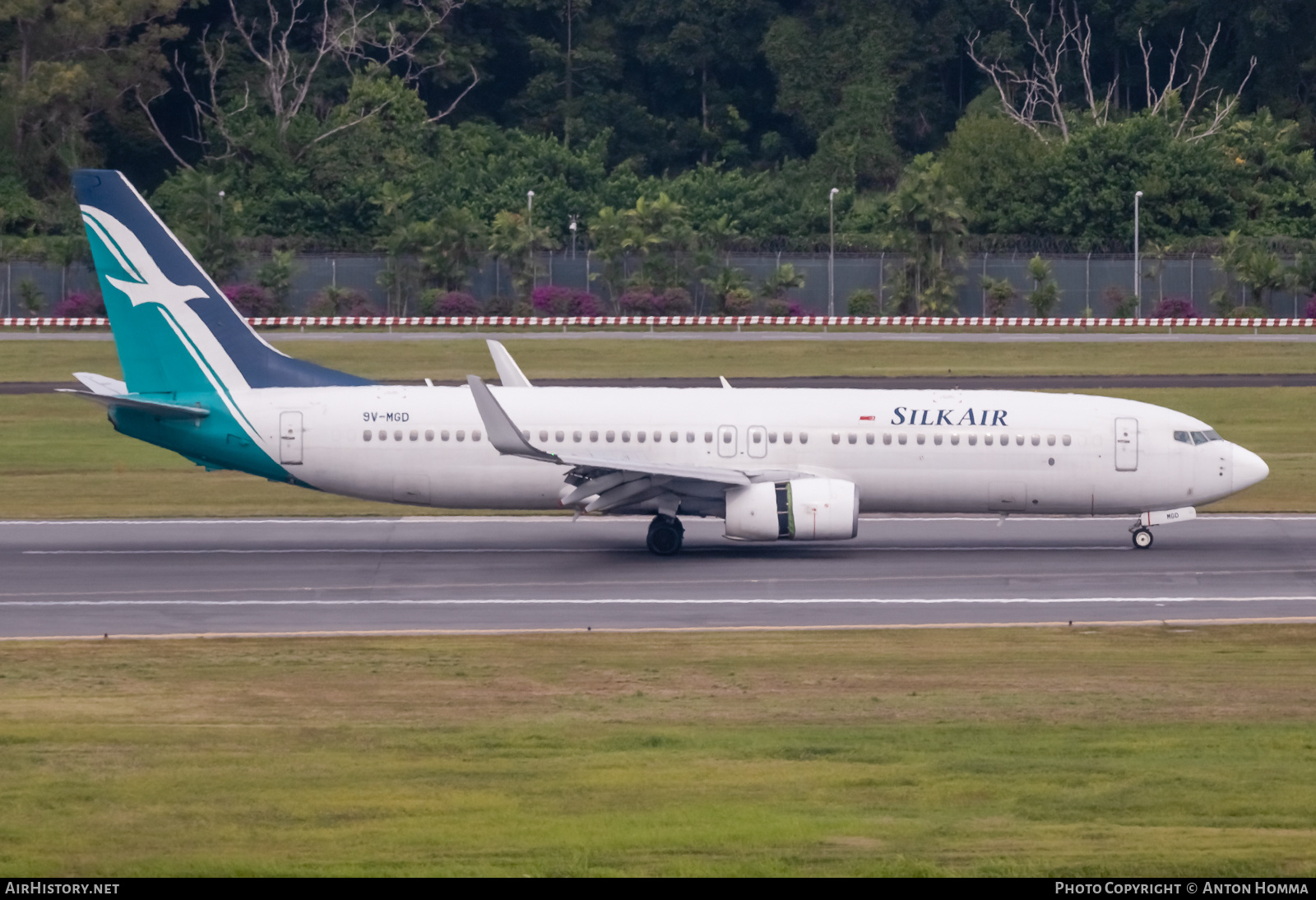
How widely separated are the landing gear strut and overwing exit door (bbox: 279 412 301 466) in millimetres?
6891

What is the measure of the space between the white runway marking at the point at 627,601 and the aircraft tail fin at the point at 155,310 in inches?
261

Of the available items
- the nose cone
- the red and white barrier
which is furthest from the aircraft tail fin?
the red and white barrier

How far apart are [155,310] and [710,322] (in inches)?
1941

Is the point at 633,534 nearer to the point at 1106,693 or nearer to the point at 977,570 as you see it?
the point at 977,570

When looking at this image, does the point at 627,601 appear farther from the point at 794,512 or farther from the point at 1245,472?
the point at 1245,472

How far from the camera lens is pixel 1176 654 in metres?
23.6

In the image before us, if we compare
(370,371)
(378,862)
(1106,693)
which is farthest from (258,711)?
(370,371)

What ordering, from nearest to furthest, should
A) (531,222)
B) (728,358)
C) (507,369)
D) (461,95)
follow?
1. (507,369)
2. (728,358)
3. (531,222)
4. (461,95)

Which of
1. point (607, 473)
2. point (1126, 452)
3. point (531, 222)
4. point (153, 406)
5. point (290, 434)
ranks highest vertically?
point (531, 222)

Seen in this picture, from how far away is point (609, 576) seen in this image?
101 feet

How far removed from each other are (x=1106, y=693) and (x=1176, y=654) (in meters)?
3.29

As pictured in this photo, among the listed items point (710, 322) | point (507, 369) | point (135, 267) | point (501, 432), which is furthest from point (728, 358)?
point (501, 432)

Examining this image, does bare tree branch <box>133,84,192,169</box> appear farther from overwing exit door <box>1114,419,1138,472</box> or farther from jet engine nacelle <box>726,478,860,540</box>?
overwing exit door <box>1114,419,1138,472</box>

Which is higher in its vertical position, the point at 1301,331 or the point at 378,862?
the point at 1301,331
